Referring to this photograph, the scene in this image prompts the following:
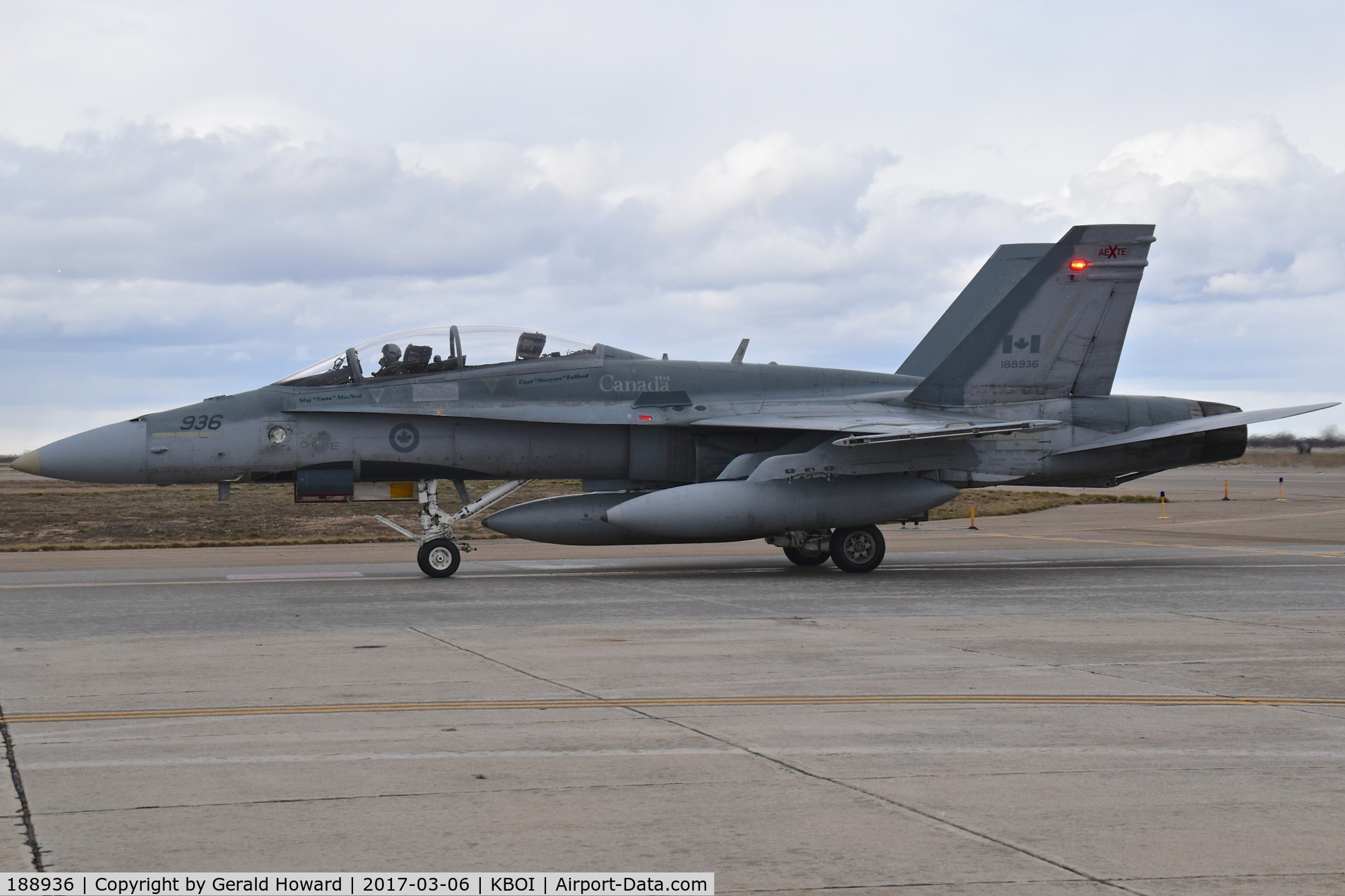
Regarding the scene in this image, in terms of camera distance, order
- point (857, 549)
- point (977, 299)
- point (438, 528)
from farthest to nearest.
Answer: point (977, 299) < point (857, 549) < point (438, 528)

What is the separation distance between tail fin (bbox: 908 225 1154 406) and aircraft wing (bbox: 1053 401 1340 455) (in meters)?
0.83

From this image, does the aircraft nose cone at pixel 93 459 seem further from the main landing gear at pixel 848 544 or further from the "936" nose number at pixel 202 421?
the main landing gear at pixel 848 544

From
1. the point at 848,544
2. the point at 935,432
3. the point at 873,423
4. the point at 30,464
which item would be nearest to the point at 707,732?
the point at 935,432

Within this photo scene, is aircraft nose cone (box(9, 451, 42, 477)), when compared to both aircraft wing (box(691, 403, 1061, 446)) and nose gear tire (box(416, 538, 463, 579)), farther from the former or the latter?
aircraft wing (box(691, 403, 1061, 446))

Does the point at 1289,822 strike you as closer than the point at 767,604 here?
Yes

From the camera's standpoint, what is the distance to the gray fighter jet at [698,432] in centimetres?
1591

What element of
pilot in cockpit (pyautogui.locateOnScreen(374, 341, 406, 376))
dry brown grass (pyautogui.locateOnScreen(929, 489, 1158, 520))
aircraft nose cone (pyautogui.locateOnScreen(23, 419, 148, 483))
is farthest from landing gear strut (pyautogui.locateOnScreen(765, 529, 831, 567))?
dry brown grass (pyautogui.locateOnScreen(929, 489, 1158, 520))

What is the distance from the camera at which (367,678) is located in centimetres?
876

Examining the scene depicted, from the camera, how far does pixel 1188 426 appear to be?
56.9 ft

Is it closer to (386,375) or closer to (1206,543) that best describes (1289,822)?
(386,375)

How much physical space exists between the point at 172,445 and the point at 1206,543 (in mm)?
17489

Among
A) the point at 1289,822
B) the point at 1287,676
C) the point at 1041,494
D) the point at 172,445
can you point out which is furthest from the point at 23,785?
the point at 1041,494

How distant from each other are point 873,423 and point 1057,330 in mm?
3193
